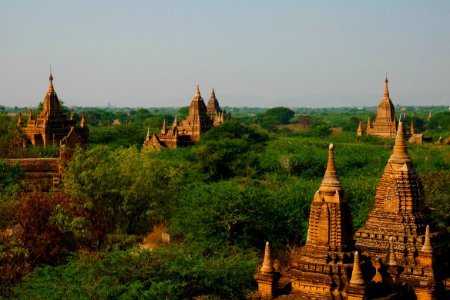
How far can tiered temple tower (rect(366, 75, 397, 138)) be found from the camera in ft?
259

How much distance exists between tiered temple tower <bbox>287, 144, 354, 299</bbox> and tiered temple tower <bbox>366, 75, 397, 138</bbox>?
63723 mm

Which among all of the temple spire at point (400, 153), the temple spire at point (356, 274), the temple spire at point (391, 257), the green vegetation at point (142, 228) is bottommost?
the green vegetation at point (142, 228)

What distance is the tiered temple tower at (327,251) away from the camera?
15.2 meters

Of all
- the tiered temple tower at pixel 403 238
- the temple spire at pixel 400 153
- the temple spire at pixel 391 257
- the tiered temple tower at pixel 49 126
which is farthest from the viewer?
the tiered temple tower at pixel 49 126

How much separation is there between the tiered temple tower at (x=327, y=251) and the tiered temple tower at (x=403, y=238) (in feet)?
5.15

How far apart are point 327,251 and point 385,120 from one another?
68186mm

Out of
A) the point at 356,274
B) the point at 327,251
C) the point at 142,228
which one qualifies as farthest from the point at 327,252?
the point at 142,228

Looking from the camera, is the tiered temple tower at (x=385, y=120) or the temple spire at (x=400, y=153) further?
the tiered temple tower at (x=385, y=120)

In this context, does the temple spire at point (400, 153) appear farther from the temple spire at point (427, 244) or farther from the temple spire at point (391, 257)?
the temple spire at point (391, 257)

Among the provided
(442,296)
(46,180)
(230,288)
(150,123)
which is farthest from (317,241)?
(150,123)

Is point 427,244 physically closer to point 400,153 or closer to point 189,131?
point 400,153

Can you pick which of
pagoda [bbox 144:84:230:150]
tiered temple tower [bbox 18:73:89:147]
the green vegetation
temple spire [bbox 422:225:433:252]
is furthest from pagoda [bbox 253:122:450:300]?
Answer: pagoda [bbox 144:84:230:150]

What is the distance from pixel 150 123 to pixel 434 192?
399 ft

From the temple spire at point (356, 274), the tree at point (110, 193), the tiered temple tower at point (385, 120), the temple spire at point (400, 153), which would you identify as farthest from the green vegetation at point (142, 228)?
the tiered temple tower at point (385, 120)
